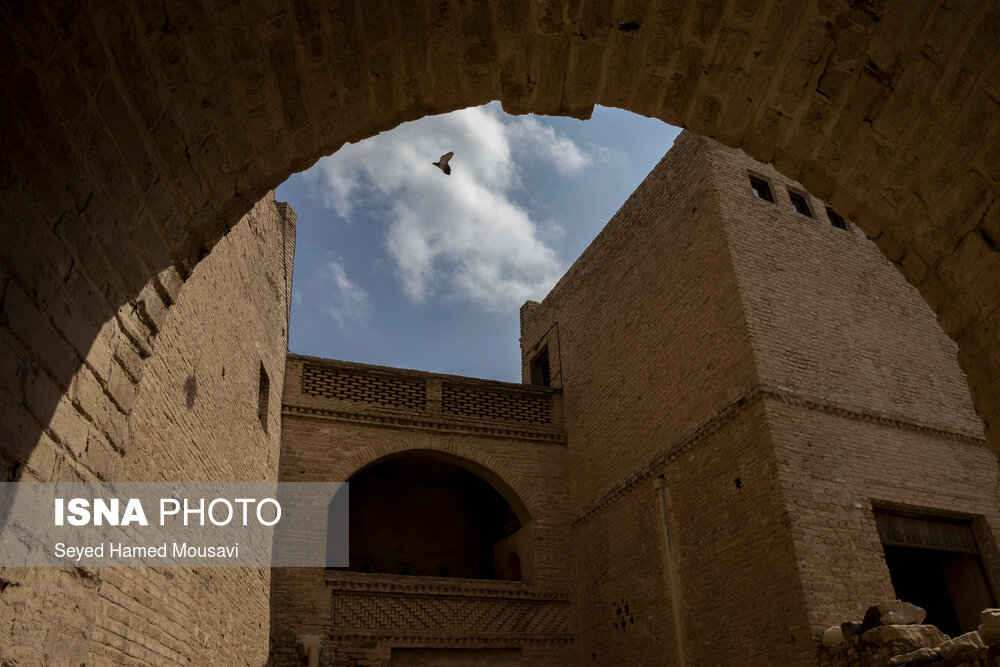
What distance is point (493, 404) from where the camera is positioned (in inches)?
520

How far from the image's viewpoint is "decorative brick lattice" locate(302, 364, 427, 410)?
1218 cm

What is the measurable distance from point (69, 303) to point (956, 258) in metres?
3.16

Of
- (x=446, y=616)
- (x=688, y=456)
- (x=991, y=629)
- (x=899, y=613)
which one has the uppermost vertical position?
(x=688, y=456)

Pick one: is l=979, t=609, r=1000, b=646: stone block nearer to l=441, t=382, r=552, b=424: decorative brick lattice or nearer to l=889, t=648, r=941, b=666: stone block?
l=889, t=648, r=941, b=666: stone block

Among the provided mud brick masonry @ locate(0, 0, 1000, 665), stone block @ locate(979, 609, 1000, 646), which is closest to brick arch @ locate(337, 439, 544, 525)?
stone block @ locate(979, 609, 1000, 646)

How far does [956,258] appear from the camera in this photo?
2986 millimetres

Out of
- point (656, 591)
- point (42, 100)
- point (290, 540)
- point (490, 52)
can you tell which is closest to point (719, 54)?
point (490, 52)

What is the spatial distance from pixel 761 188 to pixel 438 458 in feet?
21.6

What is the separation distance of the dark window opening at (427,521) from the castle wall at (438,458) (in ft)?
4.88

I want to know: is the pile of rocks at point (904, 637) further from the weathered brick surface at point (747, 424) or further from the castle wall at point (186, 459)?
the castle wall at point (186, 459)

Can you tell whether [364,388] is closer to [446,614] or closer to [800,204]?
[446,614]

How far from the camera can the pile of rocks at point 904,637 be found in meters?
6.39

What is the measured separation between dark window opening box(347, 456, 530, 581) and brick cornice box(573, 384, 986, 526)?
3705 mm

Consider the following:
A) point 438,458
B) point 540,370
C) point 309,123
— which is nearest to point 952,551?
point 438,458
